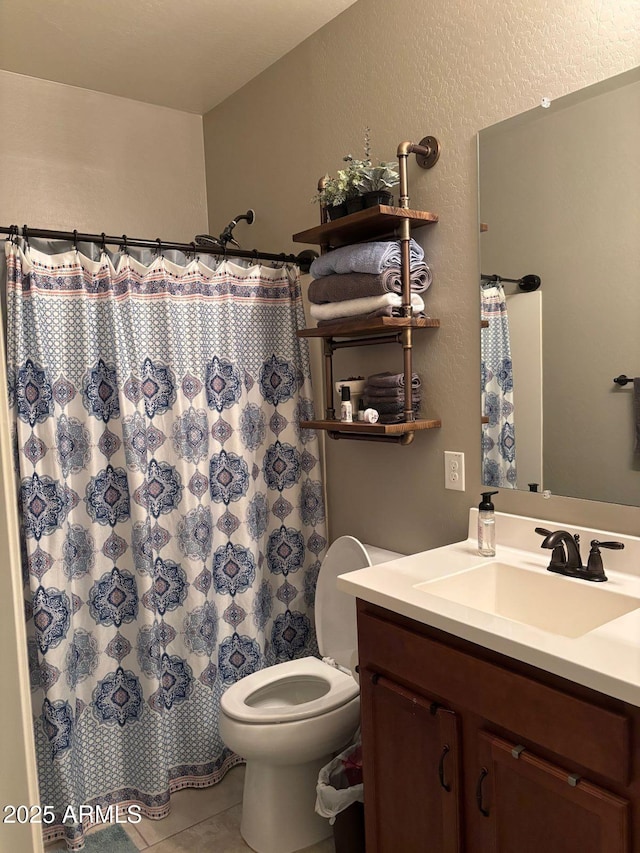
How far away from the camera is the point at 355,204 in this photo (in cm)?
202

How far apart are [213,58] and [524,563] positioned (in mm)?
2204

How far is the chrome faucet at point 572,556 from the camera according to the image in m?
1.59

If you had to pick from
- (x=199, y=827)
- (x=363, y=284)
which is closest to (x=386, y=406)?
(x=363, y=284)

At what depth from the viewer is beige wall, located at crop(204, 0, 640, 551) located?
1.72 m

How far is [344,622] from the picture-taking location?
7.43 feet

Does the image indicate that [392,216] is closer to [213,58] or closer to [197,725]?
[213,58]

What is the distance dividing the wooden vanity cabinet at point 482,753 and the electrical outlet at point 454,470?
0.55 meters

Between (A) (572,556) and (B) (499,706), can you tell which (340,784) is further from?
(A) (572,556)

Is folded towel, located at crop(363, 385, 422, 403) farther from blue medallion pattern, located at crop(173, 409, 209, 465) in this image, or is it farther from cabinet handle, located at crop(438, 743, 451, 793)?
cabinet handle, located at crop(438, 743, 451, 793)

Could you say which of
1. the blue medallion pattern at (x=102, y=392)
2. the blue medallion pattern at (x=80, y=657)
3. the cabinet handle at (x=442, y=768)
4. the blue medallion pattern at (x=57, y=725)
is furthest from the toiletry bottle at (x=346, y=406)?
the blue medallion pattern at (x=57, y=725)

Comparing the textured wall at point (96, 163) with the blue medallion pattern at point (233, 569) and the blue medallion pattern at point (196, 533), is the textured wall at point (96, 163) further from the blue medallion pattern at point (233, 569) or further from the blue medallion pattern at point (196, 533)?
the blue medallion pattern at point (233, 569)

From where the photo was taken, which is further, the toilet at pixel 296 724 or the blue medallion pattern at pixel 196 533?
the blue medallion pattern at pixel 196 533

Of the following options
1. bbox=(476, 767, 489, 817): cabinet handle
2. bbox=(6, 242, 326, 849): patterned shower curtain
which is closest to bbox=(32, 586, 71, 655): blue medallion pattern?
bbox=(6, 242, 326, 849): patterned shower curtain

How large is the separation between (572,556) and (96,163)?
8.02 feet
